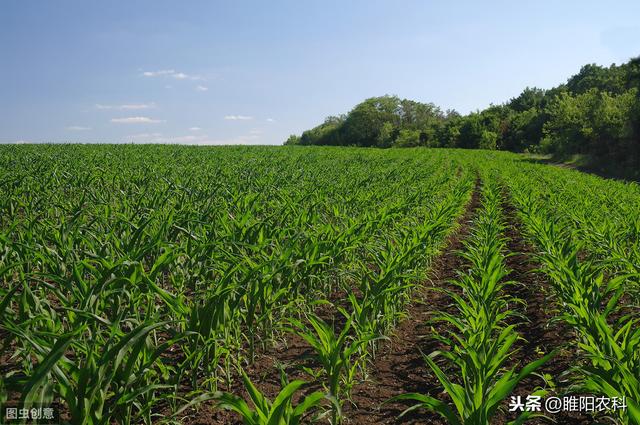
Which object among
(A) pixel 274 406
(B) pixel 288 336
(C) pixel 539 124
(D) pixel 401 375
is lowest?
(D) pixel 401 375

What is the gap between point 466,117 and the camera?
68812mm

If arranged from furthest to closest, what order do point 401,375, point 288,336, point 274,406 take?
point 288,336, point 401,375, point 274,406

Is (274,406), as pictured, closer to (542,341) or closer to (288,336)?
(288,336)

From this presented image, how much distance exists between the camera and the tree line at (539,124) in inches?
1235

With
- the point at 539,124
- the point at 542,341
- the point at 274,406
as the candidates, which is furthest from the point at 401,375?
the point at 539,124

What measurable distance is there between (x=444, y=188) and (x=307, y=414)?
11752mm

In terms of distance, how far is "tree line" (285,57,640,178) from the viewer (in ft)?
103

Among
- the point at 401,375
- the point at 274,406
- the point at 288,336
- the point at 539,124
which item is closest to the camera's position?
the point at 274,406

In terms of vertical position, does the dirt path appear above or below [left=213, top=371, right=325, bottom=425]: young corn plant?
below

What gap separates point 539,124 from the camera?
182ft

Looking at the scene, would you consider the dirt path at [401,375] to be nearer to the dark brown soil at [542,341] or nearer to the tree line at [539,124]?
the dark brown soil at [542,341]

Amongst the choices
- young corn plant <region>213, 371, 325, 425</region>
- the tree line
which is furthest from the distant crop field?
the tree line

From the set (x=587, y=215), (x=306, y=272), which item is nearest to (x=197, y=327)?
(x=306, y=272)

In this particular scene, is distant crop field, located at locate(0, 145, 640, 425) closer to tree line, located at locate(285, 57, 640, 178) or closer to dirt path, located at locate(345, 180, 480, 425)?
dirt path, located at locate(345, 180, 480, 425)
